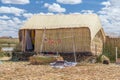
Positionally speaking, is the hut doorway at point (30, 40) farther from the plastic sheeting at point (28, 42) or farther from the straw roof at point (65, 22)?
the straw roof at point (65, 22)

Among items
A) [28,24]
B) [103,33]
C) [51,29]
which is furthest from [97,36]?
[28,24]

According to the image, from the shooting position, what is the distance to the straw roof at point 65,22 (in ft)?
76.8

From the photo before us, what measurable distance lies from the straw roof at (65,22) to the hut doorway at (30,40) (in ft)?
2.58

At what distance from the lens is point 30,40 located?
2550 centimetres

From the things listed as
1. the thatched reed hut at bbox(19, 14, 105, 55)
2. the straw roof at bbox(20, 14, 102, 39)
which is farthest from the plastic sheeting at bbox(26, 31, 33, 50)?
the straw roof at bbox(20, 14, 102, 39)

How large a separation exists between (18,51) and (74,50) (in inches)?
158

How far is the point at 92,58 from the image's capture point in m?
22.8

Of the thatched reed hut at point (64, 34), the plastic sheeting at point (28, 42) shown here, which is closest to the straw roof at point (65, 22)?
the thatched reed hut at point (64, 34)

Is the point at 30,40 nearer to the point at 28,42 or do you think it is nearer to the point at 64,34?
the point at 28,42

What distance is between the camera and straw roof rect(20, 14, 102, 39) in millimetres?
23395

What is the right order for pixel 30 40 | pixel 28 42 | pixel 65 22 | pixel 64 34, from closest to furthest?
pixel 64 34, pixel 65 22, pixel 28 42, pixel 30 40

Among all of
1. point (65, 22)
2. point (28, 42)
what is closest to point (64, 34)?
point (65, 22)

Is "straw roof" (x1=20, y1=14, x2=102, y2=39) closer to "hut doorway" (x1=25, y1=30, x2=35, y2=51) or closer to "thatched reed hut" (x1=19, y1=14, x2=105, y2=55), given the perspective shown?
"thatched reed hut" (x1=19, y1=14, x2=105, y2=55)

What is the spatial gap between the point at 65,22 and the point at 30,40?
2.92 m
